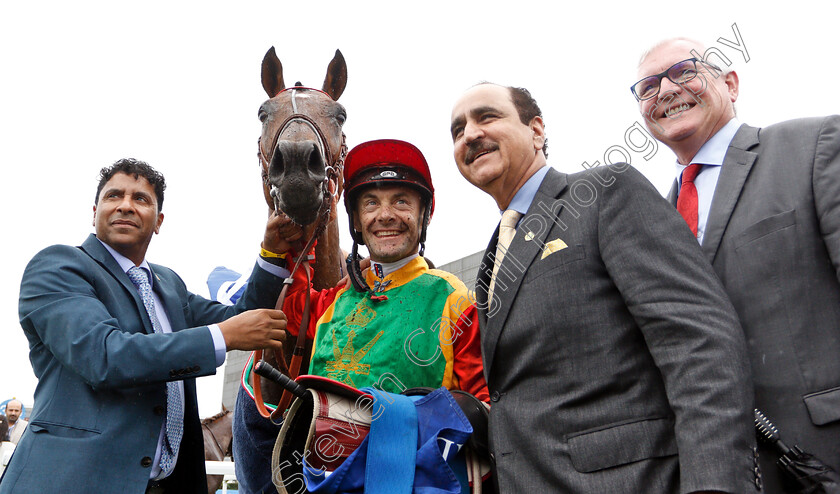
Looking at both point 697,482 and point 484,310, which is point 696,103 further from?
point 697,482

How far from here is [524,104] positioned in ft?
8.50

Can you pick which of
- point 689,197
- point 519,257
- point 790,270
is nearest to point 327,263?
point 519,257

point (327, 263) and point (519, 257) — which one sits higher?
point (327, 263)

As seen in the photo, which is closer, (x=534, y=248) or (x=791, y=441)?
(x=791, y=441)

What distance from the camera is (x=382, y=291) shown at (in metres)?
2.85

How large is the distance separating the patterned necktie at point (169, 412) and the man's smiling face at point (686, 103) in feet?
8.29

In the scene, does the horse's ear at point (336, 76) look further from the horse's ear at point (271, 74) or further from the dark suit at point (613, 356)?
the dark suit at point (613, 356)

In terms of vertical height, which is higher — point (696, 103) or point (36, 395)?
point (696, 103)

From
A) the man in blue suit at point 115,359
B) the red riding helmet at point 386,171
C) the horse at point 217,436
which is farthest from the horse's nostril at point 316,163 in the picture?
the horse at point 217,436

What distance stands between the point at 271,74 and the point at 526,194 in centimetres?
244

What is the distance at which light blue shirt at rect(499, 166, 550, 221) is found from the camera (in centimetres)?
235

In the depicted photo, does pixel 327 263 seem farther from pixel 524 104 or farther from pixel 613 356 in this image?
pixel 613 356

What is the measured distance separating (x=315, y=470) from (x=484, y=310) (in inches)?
31.5

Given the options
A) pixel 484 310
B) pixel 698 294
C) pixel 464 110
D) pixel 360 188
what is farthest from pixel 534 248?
pixel 360 188
